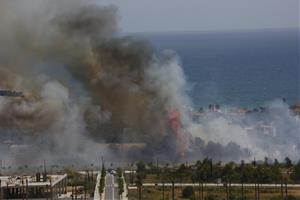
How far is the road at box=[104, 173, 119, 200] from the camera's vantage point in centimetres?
2775

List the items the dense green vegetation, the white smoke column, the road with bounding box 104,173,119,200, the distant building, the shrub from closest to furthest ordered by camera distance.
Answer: the road with bounding box 104,173,119,200 → the shrub → the distant building → the dense green vegetation → the white smoke column

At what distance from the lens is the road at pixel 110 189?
27.8 m

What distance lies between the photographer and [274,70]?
96.8 metres

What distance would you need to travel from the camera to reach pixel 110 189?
29.3 meters

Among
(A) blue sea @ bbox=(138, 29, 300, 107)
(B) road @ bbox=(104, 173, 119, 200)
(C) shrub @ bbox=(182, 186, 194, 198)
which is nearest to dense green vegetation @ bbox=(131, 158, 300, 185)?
(B) road @ bbox=(104, 173, 119, 200)

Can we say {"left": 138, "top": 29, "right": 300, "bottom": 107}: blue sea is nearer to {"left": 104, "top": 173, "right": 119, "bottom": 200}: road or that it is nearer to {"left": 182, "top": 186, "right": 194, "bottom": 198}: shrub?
{"left": 104, "top": 173, "right": 119, "bottom": 200}: road

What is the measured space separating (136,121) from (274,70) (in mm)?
60225

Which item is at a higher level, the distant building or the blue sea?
the blue sea

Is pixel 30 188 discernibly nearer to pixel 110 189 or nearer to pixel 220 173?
pixel 110 189

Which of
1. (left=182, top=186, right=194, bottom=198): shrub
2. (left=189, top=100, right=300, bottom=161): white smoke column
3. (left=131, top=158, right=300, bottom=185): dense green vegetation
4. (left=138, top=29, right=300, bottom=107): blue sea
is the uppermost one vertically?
(left=138, top=29, right=300, bottom=107): blue sea

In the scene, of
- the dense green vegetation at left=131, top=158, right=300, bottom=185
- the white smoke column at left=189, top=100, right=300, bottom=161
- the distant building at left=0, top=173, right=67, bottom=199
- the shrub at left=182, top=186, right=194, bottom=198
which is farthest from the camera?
the white smoke column at left=189, top=100, right=300, bottom=161

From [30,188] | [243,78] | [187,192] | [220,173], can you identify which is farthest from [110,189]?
[243,78]

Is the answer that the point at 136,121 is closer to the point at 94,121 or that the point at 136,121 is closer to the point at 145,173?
the point at 94,121

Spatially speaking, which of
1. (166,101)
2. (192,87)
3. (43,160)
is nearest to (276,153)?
(166,101)
